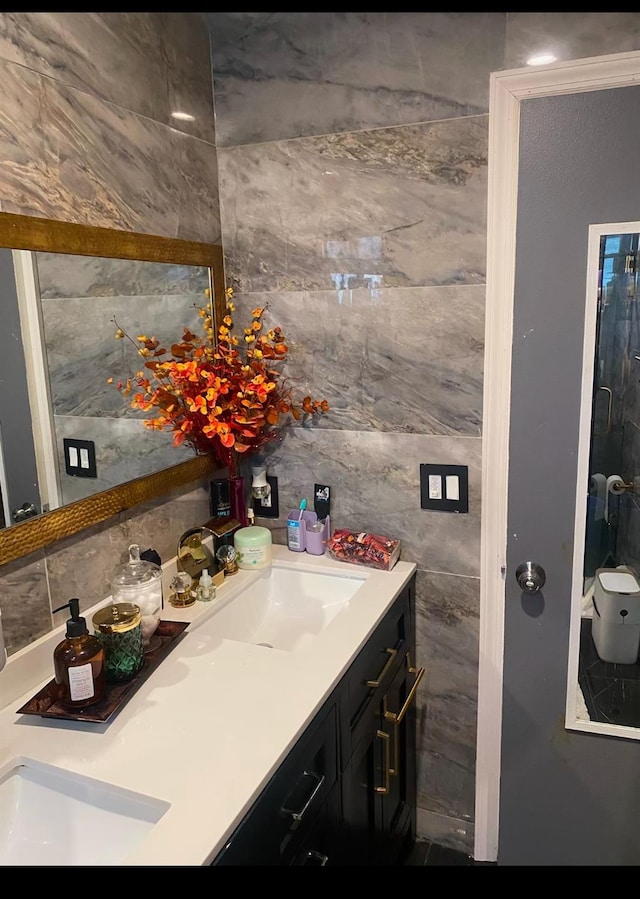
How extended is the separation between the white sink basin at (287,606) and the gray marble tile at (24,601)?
459 millimetres

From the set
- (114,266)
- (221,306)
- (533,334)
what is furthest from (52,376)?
(533,334)

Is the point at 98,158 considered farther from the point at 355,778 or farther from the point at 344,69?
the point at 355,778

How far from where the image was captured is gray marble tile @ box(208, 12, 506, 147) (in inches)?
61.7

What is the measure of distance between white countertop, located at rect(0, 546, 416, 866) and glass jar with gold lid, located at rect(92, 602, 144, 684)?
5 centimetres

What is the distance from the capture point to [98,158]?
4.68ft

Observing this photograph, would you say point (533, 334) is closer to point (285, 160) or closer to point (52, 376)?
point (285, 160)

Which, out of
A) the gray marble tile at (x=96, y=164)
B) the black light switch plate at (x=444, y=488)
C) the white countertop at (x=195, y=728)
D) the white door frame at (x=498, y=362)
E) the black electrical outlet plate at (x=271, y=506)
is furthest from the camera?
the black electrical outlet plate at (x=271, y=506)

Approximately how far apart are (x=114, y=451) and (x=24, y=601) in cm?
39

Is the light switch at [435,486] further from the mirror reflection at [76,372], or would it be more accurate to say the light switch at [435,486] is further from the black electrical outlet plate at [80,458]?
the black electrical outlet plate at [80,458]

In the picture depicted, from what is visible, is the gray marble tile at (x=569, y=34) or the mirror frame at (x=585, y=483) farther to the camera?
the mirror frame at (x=585, y=483)

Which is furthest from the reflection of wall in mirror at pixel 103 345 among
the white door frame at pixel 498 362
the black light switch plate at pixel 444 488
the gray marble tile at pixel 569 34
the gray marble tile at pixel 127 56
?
the gray marble tile at pixel 569 34

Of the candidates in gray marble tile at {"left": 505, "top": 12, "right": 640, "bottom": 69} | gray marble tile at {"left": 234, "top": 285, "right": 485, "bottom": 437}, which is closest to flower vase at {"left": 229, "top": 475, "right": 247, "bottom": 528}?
gray marble tile at {"left": 234, "top": 285, "right": 485, "bottom": 437}

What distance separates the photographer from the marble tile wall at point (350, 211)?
4.80 ft

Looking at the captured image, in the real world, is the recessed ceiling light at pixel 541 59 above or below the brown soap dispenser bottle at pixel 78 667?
above
